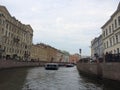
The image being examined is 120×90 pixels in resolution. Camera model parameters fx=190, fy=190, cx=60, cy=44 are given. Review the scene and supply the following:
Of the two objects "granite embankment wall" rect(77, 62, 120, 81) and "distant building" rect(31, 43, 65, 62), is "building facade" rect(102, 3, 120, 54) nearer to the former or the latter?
"granite embankment wall" rect(77, 62, 120, 81)

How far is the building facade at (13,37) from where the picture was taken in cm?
6731

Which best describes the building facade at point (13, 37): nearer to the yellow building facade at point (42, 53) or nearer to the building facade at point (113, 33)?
the yellow building facade at point (42, 53)

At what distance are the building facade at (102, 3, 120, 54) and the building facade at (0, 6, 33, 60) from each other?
33190 mm

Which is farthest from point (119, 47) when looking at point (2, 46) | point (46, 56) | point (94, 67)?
point (46, 56)

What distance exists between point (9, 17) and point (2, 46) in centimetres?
1291

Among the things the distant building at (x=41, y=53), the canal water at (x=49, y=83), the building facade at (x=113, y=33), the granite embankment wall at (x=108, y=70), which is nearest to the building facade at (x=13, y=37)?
the distant building at (x=41, y=53)

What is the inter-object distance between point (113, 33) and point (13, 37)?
46.3 m

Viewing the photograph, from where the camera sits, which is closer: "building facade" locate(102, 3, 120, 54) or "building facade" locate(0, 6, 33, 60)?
"building facade" locate(102, 3, 120, 54)

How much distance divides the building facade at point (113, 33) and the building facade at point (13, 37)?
33.2 m

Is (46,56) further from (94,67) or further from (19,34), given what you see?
(94,67)

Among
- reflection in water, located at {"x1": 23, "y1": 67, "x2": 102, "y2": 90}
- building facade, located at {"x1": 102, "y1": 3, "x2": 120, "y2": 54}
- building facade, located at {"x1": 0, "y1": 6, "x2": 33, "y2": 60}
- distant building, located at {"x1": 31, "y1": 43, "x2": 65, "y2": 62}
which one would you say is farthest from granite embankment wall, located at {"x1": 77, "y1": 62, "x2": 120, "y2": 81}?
distant building, located at {"x1": 31, "y1": 43, "x2": 65, "y2": 62}

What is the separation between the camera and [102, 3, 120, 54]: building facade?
1618 inches

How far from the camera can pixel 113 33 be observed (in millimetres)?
44438

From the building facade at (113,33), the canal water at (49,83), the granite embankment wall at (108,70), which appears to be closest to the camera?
the canal water at (49,83)
